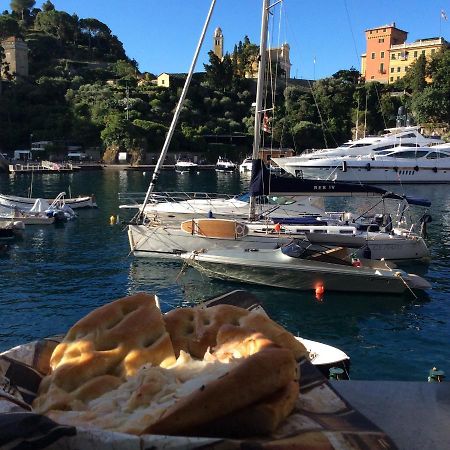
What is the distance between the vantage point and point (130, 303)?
3.26 metres

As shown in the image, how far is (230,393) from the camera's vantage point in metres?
2.27

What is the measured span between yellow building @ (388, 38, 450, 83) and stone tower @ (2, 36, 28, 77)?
9322 centimetres

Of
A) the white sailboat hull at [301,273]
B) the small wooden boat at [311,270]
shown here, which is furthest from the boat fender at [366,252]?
the white sailboat hull at [301,273]

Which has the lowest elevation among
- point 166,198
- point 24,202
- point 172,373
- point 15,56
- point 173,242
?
point 173,242

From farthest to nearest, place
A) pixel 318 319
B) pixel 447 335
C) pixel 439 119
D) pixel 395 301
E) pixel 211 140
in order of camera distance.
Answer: pixel 211 140 → pixel 439 119 → pixel 395 301 → pixel 318 319 → pixel 447 335

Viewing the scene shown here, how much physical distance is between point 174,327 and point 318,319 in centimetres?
1381

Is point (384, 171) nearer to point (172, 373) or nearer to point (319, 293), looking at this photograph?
point (319, 293)

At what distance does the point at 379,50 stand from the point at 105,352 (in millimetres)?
151653

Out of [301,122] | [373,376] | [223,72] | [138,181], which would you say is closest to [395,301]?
[373,376]

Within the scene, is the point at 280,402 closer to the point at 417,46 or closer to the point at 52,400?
the point at 52,400

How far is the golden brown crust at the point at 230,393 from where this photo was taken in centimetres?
221

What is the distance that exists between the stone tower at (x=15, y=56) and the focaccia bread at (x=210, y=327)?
13972cm

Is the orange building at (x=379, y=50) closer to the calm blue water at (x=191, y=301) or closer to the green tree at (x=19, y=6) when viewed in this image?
the green tree at (x=19, y=6)

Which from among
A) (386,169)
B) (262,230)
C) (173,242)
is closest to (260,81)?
(262,230)
